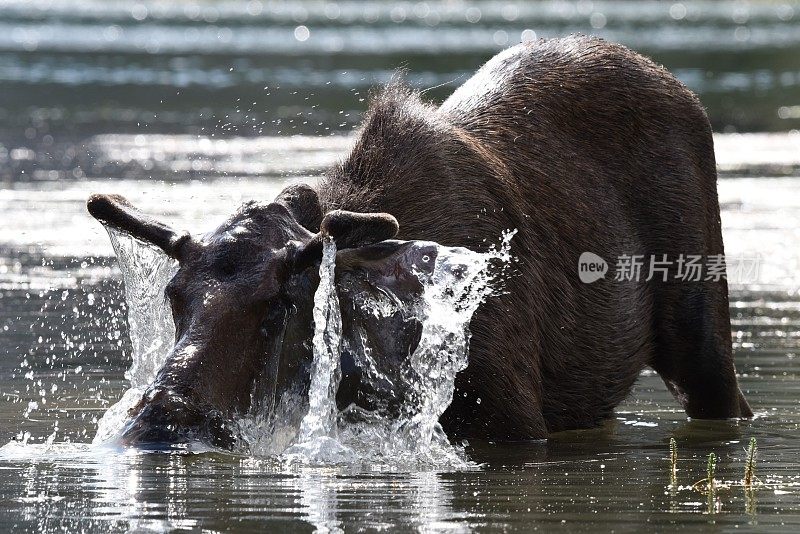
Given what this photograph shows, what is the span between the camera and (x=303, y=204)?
7551mm

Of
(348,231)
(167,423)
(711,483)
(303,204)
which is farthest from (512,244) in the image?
(167,423)

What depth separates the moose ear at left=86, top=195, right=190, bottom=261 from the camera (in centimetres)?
734

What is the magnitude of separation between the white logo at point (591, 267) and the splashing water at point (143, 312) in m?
2.20

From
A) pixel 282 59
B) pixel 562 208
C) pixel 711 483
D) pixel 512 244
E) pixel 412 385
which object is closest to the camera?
pixel 711 483

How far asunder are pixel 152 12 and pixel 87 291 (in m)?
55.7

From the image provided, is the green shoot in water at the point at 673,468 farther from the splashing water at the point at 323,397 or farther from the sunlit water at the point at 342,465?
the splashing water at the point at 323,397

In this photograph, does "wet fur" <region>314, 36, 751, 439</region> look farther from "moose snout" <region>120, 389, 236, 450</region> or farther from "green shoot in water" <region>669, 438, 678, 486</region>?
"moose snout" <region>120, 389, 236, 450</region>

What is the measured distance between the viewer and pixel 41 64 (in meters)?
34.8

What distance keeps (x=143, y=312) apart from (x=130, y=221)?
2.73 feet

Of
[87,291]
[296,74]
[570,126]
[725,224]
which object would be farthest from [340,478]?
[296,74]

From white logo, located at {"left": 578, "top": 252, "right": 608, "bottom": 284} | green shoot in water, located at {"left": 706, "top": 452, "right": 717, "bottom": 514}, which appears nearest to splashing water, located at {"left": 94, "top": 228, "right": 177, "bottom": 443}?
white logo, located at {"left": 578, "top": 252, "right": 608, "bottom": 284}

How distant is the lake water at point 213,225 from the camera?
6461 mm

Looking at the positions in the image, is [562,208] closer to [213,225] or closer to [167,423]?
[213,225]

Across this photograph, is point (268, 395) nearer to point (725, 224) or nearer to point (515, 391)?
point (515, 391)
